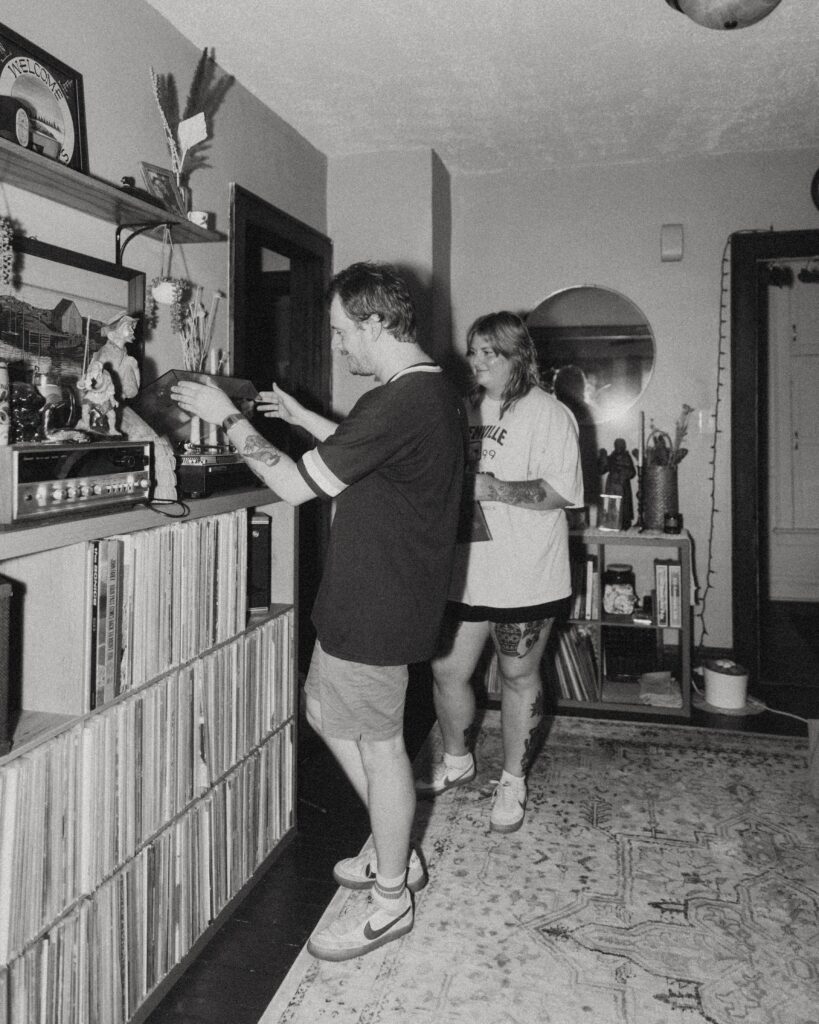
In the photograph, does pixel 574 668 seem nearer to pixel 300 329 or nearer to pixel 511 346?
pixel 511 346

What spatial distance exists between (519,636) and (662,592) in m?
1.37

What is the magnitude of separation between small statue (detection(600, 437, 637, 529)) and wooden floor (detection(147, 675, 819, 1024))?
1.46 meters

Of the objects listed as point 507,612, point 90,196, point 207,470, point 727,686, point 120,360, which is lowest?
point 727,686

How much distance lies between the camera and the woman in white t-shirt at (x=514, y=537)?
2500 millimetres

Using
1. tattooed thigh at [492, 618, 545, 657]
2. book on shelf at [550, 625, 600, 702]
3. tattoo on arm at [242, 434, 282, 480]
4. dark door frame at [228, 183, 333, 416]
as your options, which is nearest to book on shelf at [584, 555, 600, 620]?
book on shelf at [550, 625, 600, 702]

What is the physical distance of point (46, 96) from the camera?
6.24 feet

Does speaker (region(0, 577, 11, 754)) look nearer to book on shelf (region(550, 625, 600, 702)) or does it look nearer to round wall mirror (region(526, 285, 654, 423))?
book on shelf (region(550, 625, 600, 702))

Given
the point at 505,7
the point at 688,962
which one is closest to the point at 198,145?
the point at 505,7

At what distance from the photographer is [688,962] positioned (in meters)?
1.88

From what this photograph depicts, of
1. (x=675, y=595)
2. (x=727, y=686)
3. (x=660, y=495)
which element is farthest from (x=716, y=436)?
(x=727, y=686)

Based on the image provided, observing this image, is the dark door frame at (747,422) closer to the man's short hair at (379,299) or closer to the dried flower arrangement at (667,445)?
the dried flower arrangement at (667,445)

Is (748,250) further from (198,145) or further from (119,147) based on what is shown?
(119,147)

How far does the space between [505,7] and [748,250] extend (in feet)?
6.60

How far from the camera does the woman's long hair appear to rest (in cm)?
251
